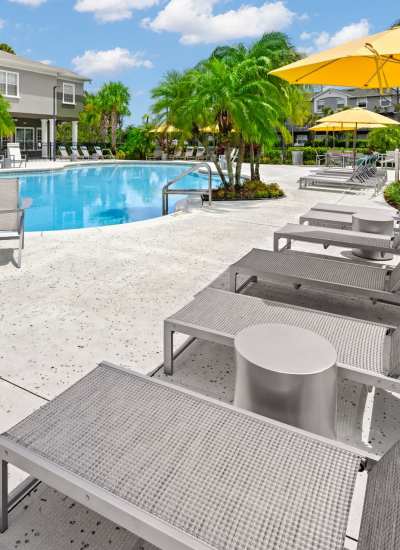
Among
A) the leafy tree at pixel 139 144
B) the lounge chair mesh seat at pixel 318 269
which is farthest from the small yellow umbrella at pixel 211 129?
the leafy tree at pixel 139 144

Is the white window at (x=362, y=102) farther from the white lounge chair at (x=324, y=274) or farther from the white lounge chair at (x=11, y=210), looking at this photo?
the white lounge chair at (x=324, y=274)

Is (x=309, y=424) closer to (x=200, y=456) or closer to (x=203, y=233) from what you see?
(x=200, y=456)

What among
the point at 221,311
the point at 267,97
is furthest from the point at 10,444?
the point at 267,97

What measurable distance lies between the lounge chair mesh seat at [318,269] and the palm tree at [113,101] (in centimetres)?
3737

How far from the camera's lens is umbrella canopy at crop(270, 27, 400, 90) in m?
3.76

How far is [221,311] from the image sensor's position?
11.1ft

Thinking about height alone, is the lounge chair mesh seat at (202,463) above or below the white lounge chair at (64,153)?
below

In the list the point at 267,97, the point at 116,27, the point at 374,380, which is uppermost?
the point at 116,27

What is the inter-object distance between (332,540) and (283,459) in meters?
0.38

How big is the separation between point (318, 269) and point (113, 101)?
3988 cm

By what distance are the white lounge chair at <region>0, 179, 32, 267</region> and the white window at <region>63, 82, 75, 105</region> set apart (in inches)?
1196

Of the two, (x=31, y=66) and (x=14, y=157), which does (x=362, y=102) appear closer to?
(x=31, y=66)

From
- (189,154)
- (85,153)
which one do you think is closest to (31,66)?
(85,153)

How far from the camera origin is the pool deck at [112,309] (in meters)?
2.98
